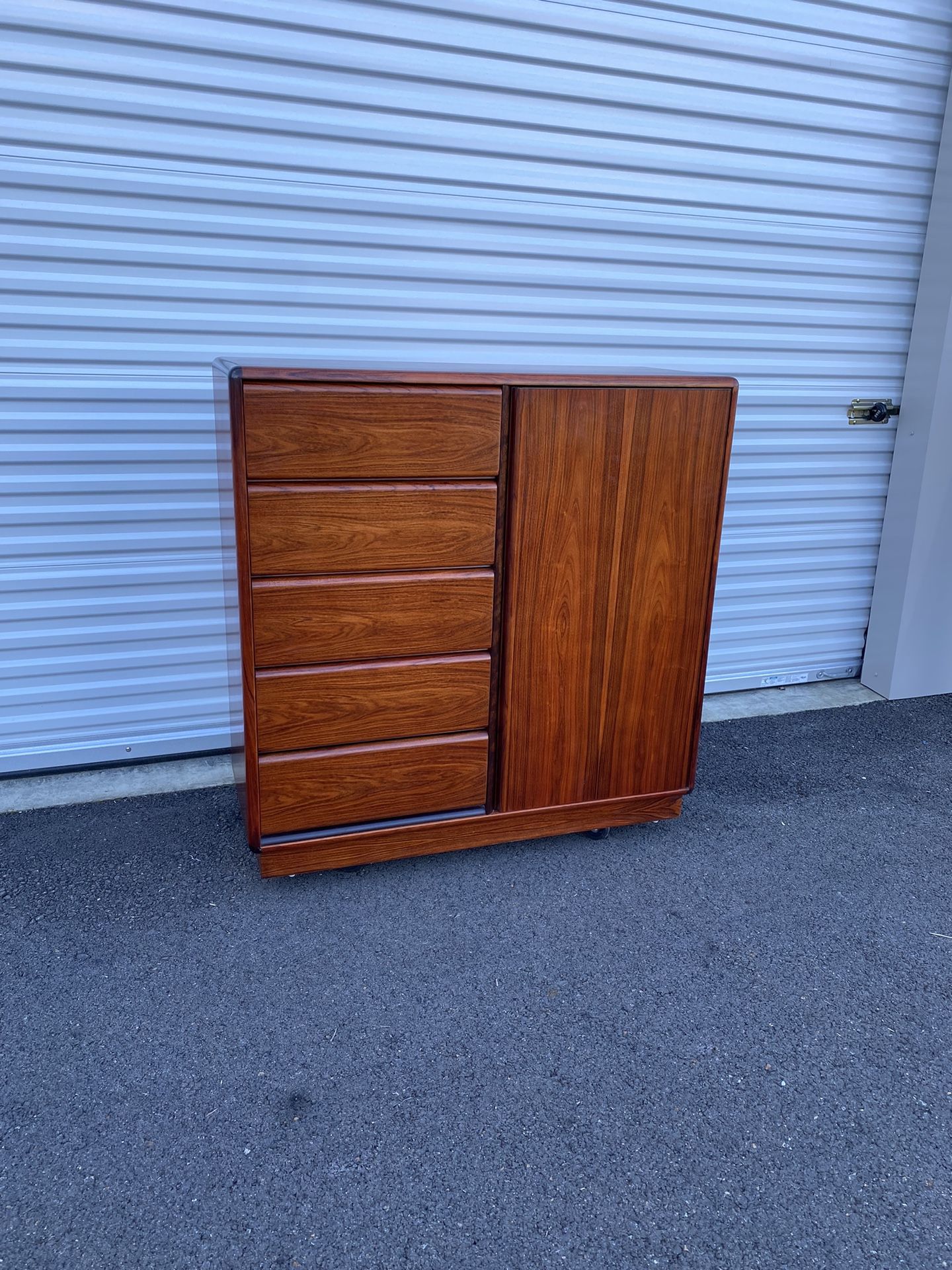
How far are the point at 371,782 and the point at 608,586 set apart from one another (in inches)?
32.2

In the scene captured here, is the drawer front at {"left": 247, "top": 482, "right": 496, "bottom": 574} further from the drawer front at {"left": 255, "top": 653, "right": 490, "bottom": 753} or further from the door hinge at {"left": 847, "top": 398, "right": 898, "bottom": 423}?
the door hinge at {"left": 847, "top": 398, "right": 898, "bottom": 423}

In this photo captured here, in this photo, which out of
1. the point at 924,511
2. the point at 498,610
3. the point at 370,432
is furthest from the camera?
the point at 924,511

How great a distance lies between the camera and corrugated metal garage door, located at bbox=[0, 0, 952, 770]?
2.48 meters

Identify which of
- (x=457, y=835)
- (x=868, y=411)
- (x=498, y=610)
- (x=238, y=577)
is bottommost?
(x=457, y=835)

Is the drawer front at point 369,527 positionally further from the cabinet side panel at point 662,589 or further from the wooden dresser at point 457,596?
the cabinet side panel at point 662,589

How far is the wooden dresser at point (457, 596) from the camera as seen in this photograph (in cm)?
212

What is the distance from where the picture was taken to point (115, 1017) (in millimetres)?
1948

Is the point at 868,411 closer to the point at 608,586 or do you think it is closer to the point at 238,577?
the point at 608,586

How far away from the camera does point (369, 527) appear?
2.19 m

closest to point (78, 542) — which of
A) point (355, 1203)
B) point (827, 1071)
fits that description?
point (355, 1203)

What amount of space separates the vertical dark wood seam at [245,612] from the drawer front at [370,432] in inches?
0.9

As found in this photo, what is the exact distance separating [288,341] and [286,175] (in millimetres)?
455

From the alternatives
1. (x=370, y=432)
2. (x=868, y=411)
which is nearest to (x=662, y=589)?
(x=370, y=432)

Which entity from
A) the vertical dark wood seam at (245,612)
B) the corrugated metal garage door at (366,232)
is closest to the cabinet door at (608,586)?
the vertical dark wood seam at (245,612)
